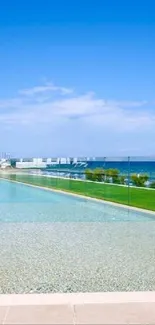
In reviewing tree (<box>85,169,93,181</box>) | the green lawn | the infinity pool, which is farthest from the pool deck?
tree (<box>85,169,93,181</box>)

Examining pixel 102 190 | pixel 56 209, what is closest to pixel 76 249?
pixel 56 209

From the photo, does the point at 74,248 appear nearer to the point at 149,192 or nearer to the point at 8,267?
the point at 8,267

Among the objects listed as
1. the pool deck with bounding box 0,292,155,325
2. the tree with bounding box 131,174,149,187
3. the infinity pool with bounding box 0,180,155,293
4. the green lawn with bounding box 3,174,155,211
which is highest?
the tree with bounding box 131,174,149,187

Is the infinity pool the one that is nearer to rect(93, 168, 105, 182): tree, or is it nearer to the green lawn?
the green lawn

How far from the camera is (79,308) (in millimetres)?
2674

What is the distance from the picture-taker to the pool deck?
2455 millimetres

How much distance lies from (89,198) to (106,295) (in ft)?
28.9

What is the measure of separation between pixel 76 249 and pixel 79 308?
2408 millimetres

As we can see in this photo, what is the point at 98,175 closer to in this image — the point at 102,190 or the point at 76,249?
the point at 102,190

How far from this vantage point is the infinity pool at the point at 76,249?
3.50 meters

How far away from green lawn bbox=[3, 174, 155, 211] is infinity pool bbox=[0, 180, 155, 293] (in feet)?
2.97

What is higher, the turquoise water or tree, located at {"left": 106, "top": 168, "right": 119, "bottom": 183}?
tree, located at {"left": 106, "top": 168, "right": 119, "bottom": 183}

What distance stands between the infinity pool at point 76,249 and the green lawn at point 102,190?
904 mm

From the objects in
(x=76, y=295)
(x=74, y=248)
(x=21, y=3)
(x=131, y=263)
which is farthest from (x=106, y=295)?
(x=21, y=3)
